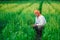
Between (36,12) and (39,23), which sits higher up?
(36,12)

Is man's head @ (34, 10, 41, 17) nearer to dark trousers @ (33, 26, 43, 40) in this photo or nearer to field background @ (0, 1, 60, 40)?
field background @ (0, 1, 60, 40)

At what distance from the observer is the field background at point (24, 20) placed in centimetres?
236

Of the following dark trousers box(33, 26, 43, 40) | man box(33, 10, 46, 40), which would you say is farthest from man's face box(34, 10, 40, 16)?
dark trousers box(33, 26, 43, 40)

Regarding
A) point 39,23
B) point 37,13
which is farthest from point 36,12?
point 39,23

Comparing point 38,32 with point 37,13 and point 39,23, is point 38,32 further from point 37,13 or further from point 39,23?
Result: point 37,13

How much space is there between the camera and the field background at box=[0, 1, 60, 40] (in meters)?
2.36

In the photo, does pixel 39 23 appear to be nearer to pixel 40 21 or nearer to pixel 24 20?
pixel 40 21

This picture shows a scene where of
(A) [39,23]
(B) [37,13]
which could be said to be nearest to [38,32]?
(A) [39,23]

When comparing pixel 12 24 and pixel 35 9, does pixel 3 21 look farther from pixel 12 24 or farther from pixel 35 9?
pixel 35 9

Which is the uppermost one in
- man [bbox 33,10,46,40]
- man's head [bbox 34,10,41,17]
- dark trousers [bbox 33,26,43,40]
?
man's head [bbox 34,10,41,17]

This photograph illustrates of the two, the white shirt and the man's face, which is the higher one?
the man's face

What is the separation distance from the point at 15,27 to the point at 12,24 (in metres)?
0.05

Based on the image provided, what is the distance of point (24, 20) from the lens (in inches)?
95.4

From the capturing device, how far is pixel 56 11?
2.45 m
